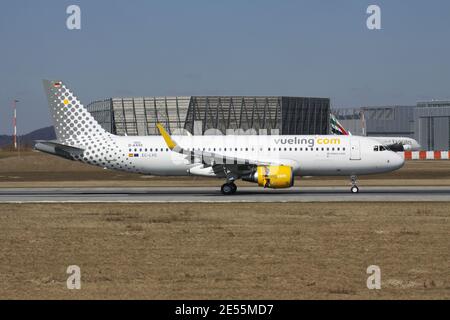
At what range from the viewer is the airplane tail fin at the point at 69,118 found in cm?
4653

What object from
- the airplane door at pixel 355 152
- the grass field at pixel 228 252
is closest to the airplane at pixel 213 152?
the airplane door at pixel 355 152

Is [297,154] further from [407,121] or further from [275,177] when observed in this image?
[407,121]

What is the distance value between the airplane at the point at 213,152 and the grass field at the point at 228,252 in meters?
10.9

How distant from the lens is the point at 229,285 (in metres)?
15.4

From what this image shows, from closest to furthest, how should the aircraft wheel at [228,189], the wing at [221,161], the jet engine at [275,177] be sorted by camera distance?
1. the jet engine at [275,177]
2. the wing at [221,161]
3. the aircraft wheel at [228,189]

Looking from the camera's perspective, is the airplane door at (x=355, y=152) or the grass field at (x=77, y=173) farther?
the grass field at (x=77, y=173)

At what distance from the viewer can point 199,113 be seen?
141 metres

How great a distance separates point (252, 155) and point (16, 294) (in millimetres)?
30823

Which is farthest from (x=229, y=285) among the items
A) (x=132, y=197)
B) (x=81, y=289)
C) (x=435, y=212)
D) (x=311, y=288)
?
(x=132, y=197)

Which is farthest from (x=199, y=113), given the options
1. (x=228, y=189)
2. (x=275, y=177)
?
(x=275, y=177)

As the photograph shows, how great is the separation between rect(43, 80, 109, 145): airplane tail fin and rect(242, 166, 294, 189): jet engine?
1176 cm

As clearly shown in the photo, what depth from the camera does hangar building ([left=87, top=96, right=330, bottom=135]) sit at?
140 m

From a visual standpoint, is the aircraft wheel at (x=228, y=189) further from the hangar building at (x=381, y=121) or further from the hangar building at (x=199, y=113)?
the hangar building at (x=381, y=121)
